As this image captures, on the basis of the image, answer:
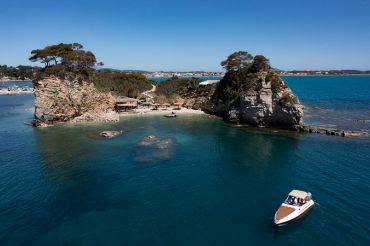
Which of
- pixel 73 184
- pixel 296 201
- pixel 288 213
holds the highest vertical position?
pixel 296 201

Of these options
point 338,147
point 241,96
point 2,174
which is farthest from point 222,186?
point 241,96

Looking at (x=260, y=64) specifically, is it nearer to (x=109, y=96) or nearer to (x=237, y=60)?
(x=237, y=60)

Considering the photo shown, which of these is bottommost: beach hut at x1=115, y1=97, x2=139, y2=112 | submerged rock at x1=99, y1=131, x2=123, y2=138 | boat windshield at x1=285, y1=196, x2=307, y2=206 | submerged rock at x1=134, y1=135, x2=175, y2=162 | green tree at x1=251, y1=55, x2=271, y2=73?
boat windshield at x1=285, y1=196, x2=307, y2=206

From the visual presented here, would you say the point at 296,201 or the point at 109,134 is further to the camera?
the point at 109,134

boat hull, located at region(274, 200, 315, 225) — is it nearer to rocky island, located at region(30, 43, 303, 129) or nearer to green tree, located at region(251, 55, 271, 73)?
rocky island, located at region(30, 43, 303, 129)

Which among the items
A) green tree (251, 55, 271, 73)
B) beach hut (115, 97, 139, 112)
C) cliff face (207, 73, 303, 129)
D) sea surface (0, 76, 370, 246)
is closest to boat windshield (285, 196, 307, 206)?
sea surface (0, 76, 370, 246)

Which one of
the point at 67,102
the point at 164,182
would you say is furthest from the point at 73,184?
the point at 67,102
